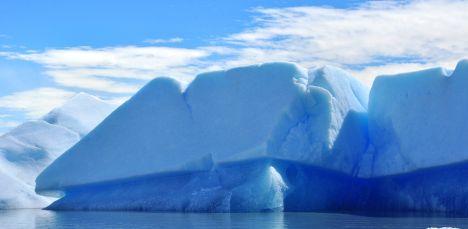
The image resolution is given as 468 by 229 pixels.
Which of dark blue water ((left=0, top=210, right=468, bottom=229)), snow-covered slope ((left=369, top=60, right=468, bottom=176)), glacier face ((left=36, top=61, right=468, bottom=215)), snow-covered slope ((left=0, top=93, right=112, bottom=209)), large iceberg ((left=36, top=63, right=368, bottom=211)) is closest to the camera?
dark blue water ((left=0, top=210, right=468, bottom=229))

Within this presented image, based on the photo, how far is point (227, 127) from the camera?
22.1 metres

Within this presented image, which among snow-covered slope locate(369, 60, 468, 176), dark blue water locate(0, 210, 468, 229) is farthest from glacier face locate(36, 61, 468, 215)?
dark blue water locate(0, 210, 468, 229)

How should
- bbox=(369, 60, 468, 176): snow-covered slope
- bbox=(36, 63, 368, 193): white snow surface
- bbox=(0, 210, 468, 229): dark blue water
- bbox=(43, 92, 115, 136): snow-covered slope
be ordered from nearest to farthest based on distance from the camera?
bbox=(0, 210, 468, 229): dark blue water → bbox=(369, 60, 468, 176): snow-covered slope → bbox=(36, 63, 368, 193): white snow surface → bbox=(43, 92, 115, 136): snow-covered slope

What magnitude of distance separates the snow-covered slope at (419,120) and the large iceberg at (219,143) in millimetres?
834

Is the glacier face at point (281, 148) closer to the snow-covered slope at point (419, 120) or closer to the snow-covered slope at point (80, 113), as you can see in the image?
the snow-covered slope at point (419, 120)

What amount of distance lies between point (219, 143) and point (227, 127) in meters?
0.63

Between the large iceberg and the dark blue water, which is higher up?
the large iceberg

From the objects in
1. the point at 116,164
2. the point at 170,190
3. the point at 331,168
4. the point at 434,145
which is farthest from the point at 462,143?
the point at 116,164

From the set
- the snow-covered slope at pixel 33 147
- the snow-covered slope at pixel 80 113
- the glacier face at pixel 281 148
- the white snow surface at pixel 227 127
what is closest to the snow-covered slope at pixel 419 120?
the glacier face at pixel 281 148

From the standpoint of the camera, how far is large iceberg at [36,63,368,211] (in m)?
20.9

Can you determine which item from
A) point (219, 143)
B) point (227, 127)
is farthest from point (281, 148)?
point (227, 127)

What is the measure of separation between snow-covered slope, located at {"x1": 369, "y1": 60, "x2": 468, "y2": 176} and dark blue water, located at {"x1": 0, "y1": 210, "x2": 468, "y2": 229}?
8.13ft

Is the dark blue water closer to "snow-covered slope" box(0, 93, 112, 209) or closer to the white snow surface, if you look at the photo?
the white snow surface

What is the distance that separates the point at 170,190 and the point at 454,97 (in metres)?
8.03
